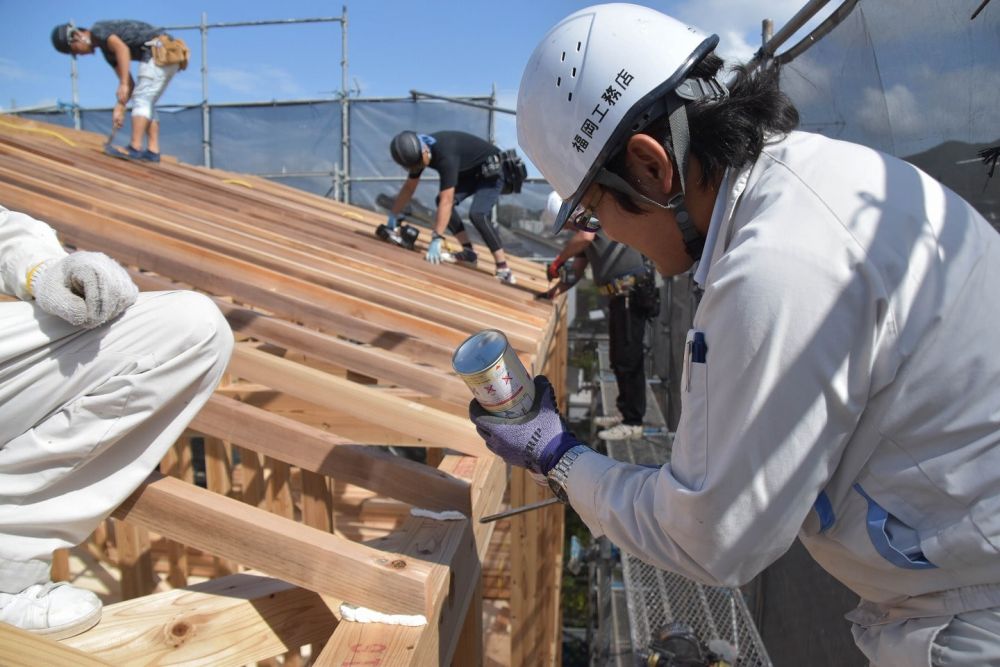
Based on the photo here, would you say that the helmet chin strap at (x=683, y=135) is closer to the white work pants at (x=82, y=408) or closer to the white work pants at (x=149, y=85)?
the white work pants at (x=82, y=408)

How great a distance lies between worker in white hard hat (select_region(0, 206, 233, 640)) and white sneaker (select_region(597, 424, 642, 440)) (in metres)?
5.93

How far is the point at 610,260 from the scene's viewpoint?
6.69 metres

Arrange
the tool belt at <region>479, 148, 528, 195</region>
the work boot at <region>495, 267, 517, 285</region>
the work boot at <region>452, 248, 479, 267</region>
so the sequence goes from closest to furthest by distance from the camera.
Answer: the work boot at <region>495, 267, 517, 285</region>
the work boot at <region>452, 248, 479, 267</region>
the tool belt at <region>479, 148, 528, 195</region>

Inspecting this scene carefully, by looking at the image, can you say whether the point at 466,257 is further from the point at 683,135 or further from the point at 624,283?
the point at 683,135

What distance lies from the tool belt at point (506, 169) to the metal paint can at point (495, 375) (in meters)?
5.65

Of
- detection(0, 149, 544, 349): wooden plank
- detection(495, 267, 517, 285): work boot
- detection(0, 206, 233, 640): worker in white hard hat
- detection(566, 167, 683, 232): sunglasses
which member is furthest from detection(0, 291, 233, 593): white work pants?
detection(495, 267, 517, 285): work boot

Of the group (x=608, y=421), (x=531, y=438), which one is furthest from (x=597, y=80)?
(x=608, y=421)

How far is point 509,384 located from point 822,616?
288 cm

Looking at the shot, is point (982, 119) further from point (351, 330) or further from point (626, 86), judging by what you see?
point (351, 330)

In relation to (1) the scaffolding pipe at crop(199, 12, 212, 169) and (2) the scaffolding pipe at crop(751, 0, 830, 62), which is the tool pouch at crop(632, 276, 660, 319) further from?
(1) the scaffolding pipe at crop(199, 12, 212, 169)

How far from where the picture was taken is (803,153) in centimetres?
125

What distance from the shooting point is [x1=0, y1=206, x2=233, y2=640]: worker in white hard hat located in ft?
4.64

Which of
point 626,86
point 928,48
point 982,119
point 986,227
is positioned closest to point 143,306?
point 626,86

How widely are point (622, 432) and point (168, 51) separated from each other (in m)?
6.05
